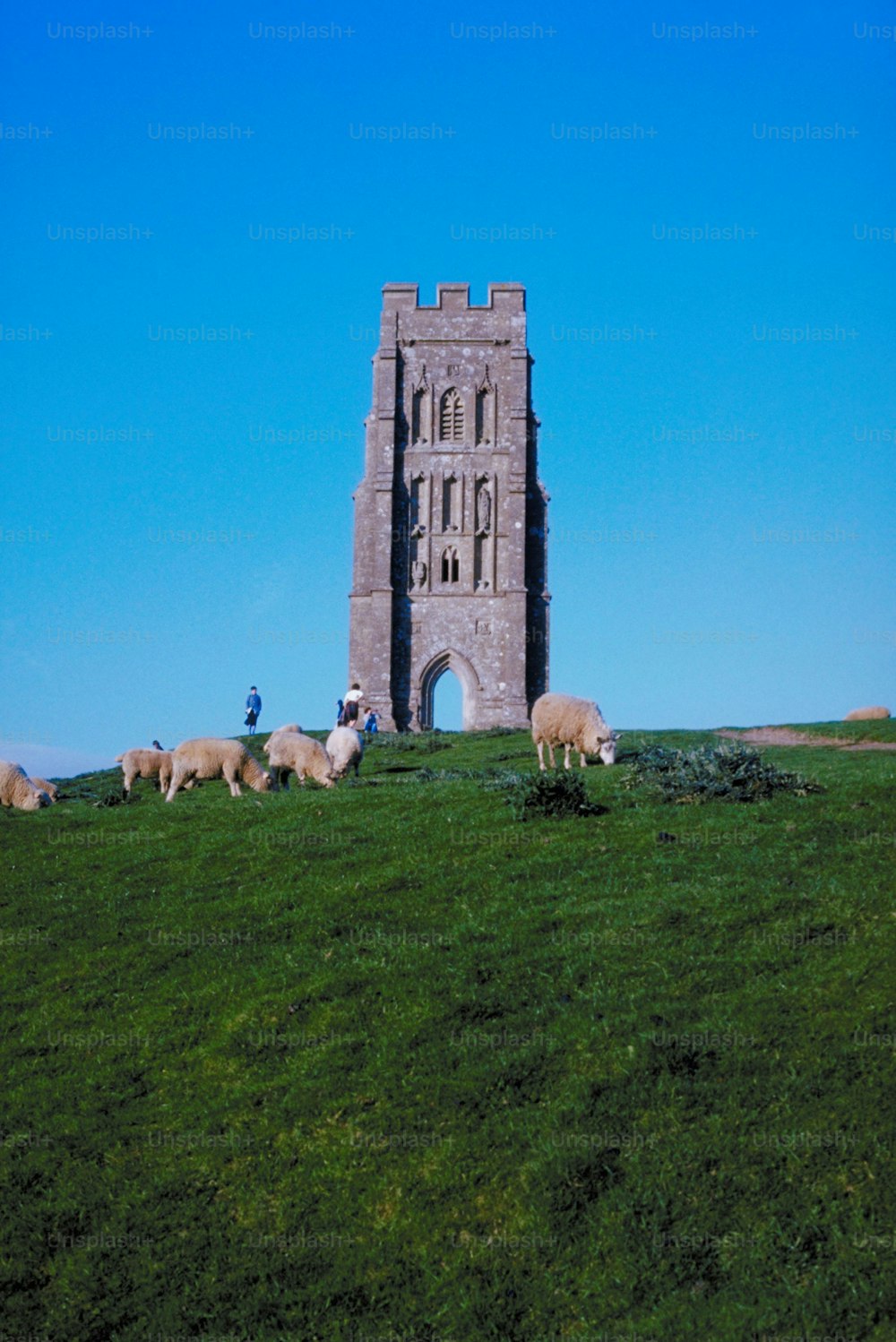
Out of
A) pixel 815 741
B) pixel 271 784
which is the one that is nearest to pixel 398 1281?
pixel 271 784

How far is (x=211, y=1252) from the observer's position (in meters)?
9.27

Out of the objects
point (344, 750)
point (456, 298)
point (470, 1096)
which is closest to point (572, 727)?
point (344, 750)

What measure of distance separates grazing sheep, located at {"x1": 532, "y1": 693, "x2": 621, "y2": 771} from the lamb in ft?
14.3

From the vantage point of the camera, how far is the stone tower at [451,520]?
65062 mm

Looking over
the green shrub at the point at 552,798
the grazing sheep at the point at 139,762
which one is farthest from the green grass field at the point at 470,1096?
the grazing sheep at the point at 139,762

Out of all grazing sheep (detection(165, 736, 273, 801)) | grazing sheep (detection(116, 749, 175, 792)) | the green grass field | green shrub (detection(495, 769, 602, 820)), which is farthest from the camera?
grazing sheep (detection(116, 749, 175, 792))

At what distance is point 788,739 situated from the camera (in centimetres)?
4025

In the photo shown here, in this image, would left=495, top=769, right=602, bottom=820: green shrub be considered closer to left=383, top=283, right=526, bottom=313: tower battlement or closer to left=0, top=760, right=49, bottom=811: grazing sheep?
left=0, top=760, right=49, bottom=811: grazing sheep

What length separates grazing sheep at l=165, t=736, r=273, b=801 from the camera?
26.6 m

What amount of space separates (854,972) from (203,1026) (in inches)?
259

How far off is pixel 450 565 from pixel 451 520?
2648 mm

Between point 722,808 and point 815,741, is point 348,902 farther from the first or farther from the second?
point 815,741

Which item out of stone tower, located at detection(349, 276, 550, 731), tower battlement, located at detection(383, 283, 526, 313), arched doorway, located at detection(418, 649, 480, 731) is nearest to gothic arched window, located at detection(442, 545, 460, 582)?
stone tower, located at detection(349, 276, 550, 731)

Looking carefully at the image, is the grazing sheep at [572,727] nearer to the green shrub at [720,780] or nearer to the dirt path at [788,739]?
the green shrub at [720,780]
